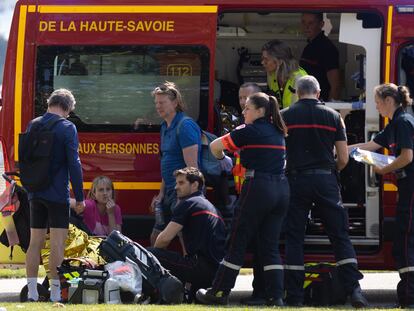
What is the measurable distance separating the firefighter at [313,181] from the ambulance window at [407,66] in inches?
42.5

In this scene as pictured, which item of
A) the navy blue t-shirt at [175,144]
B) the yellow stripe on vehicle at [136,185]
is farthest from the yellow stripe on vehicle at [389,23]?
the yellow stripe on vehicle at [136,185]

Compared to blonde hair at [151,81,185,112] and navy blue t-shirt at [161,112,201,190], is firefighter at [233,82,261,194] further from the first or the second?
blonde hair at [151,81,185,112]

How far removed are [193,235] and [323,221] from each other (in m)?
1.13

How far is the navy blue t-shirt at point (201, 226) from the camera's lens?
925 centimetres

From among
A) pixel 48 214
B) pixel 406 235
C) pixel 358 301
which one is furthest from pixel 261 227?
pixel 48 214

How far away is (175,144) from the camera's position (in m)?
9.57

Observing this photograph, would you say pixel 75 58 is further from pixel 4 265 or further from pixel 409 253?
pixel 409 253

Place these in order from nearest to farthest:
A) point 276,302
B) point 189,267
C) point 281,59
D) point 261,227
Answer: point 276,302, point 261,227, point 189,267, point 281,59

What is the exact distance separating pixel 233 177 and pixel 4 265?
7.48ft

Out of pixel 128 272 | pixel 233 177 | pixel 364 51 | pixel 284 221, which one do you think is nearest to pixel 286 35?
pixel 364 51

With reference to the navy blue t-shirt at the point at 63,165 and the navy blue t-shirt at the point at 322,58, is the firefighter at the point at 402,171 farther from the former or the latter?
the navy blue t-shirt at the point at 63,165

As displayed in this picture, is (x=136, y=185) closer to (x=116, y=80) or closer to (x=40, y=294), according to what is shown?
(x=116, y=80)
